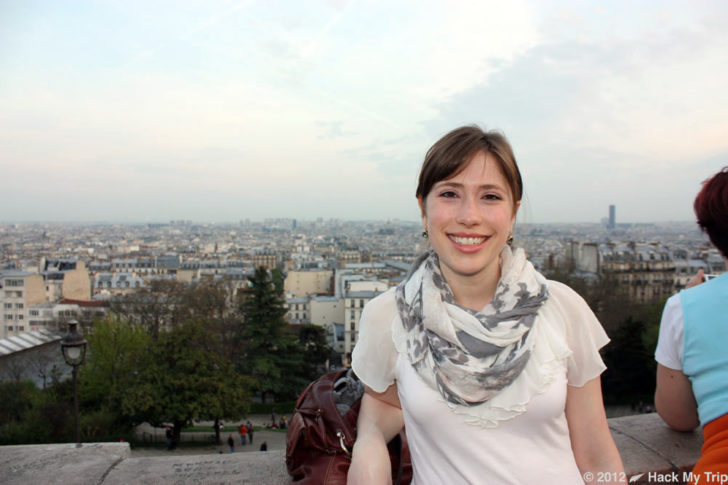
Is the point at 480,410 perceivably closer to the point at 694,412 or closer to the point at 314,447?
the point at 314,447

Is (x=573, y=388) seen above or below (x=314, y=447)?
above

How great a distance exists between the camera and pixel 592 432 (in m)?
1.49

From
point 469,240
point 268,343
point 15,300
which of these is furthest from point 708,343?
point 15,300

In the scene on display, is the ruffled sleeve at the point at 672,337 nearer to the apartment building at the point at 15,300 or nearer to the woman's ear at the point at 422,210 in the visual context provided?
the woman's ear at the point at 422,210

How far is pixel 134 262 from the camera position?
73.3 m

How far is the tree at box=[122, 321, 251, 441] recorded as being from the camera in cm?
1487

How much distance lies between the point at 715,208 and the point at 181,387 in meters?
15.6

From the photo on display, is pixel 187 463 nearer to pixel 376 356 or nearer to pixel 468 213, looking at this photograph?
pixel 376 356

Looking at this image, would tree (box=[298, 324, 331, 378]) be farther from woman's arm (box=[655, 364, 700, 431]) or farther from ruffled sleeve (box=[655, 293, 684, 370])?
ruffled sleeve (box=[655, 293, 684, 370])

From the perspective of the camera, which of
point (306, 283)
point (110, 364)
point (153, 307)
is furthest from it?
point (306, 283)

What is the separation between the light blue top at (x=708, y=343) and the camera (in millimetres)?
1617

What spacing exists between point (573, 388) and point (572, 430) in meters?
0.12

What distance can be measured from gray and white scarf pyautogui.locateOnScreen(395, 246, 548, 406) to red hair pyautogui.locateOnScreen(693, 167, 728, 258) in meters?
0.62

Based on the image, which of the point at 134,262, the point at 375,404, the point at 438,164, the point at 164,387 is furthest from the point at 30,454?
→ the point at 134,262
